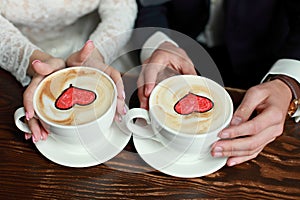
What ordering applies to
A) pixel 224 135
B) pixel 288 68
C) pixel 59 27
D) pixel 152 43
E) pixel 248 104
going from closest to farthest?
1. pixel 224 135
2. pixel 248 104
3. pixel 288 68
4. pixel 152 43
5. pixel 59 27

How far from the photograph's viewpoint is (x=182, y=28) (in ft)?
4.47

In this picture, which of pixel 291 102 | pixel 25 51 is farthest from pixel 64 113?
pixel 291 102

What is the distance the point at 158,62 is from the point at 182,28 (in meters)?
0.44

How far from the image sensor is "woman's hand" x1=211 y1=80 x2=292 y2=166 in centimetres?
78

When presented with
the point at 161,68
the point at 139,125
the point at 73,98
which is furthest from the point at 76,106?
the point at 161,68

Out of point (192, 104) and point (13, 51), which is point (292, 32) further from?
point (13, 51)

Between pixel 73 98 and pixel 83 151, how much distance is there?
4.2 inches

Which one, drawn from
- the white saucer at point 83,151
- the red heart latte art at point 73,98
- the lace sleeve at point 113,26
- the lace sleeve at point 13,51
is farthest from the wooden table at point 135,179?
the lace sleeve at point 113,26

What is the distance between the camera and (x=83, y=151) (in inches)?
31.5

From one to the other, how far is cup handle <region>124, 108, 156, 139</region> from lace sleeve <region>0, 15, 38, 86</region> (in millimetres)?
350

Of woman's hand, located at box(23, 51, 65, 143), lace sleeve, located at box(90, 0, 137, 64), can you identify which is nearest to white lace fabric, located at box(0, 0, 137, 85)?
lace sleeve, located at box(90, 0, 137, 64)

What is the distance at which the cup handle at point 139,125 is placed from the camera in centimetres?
76

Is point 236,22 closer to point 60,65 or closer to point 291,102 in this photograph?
point 291,102

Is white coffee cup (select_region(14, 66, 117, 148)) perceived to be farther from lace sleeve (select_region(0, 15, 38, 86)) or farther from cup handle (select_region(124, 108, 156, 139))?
lace sleeve (select_region(0, 15, 38, 86))
